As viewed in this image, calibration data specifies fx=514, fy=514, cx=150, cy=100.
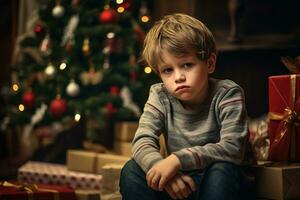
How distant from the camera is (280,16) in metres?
2.79

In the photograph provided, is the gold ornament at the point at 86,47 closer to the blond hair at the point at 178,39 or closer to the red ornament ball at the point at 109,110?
the red ornament ball at the point at 109,110

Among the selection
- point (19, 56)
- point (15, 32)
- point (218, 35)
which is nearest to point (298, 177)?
point (218, 35)

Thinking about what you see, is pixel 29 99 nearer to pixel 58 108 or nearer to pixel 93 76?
pixel 58 108

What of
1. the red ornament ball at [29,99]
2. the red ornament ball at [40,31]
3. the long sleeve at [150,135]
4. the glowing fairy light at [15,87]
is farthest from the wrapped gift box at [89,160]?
the long sleeve at [150,135]

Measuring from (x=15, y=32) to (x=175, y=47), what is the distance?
2652mm

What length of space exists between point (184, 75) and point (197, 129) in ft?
0.50

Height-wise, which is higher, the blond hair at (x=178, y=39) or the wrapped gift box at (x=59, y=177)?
the blond hair at (x=178, y=39)

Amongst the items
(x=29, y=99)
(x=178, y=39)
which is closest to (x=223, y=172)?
(x=178, y=39)

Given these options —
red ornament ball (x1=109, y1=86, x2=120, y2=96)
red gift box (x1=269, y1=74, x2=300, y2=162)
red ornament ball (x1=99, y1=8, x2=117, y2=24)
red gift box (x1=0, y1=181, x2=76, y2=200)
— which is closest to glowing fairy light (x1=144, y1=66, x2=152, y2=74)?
red ornament ball (x1=109, y1=86, x2=120, y2=96)

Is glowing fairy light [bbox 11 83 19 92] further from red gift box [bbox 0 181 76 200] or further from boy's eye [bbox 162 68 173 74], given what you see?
boy's eye [bbox 162 68 173 74]

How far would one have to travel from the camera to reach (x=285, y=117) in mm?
1538

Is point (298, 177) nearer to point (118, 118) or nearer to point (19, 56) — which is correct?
point (118, 118)

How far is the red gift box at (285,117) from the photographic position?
1.53 m

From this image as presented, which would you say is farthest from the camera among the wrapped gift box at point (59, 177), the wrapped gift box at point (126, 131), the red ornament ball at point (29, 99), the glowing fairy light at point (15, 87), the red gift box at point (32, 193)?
the glowing fairy light at point (15, 87)
